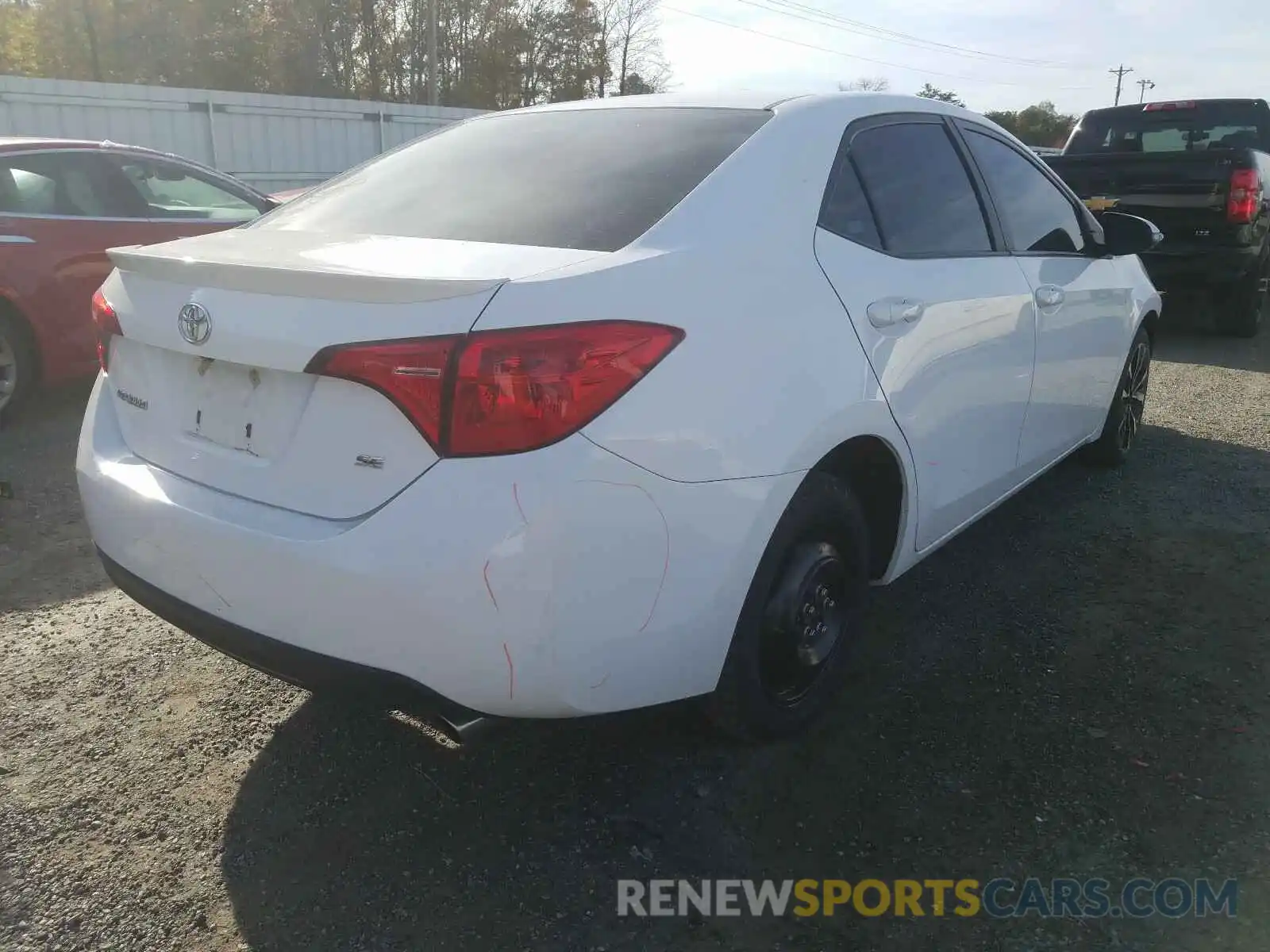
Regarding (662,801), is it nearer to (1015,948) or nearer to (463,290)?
(1015,948)

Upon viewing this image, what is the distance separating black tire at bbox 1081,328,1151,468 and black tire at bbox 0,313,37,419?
5486 millimetres

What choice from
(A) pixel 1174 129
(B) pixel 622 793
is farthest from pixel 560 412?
(A) pixel 1174 129

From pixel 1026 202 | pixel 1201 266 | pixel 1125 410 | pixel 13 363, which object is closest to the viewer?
pixel 1026 202

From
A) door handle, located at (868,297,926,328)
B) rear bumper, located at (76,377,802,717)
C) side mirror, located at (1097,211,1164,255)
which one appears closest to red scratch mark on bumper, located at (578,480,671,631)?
rear bumper, located at (76,377,802,717)

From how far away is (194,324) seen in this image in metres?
2.16

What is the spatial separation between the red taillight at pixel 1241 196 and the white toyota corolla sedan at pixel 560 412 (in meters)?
6.24

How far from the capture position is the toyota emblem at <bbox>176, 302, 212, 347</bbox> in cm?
213

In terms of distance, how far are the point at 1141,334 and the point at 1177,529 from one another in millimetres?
1139

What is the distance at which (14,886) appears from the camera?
217cm

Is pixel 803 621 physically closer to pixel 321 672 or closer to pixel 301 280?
pixel 321 672

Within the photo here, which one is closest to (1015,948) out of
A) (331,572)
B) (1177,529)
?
(331,572)

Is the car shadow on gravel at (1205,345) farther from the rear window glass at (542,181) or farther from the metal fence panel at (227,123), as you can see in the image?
the metal fence panel at (227,123)

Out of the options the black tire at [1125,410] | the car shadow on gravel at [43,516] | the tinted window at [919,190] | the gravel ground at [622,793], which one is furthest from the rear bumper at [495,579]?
the black tire at [1125,410]

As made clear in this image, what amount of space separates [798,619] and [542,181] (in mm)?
1245
